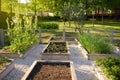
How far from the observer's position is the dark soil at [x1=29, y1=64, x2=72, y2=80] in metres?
7.96

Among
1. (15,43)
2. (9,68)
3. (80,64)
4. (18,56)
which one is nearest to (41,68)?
(9,68)

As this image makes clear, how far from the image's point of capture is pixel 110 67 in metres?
8.95

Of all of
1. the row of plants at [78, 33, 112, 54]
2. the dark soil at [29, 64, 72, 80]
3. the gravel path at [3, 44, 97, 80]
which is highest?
the row of plants at [78, 33, 112, 54]

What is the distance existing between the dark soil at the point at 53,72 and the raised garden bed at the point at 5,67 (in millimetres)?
1048

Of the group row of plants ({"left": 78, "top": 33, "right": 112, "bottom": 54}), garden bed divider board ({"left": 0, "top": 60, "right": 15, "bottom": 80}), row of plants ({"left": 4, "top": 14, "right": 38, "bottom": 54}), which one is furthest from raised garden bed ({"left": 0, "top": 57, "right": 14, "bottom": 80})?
row of plants ({"left": 78, "top": 33, "right": 112, "bottom": 54})

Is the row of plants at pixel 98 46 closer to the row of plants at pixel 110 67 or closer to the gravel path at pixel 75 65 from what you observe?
the gravel path at pixel 75 65

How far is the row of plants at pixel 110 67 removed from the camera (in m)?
8.01

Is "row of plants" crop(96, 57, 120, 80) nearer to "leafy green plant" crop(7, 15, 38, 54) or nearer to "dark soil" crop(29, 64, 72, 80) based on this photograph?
"dark soil" crop(29, 64, 72, 80)

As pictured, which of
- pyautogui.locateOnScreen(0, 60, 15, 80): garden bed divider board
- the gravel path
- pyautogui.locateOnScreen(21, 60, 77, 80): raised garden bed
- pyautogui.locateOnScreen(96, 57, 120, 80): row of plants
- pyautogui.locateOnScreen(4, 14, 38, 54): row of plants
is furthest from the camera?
pyautogui.locateOnScreen(4, 14, 38, 54): row of plants

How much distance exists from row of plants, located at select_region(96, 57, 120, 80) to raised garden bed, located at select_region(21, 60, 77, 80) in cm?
96

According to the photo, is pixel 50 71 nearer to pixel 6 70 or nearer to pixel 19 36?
pixel 6 70

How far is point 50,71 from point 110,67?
6.12 ft

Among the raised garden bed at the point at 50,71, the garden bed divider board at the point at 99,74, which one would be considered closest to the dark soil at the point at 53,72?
the raised garden bed at the point at 50,71

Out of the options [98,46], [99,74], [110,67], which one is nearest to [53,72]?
[99,74]
